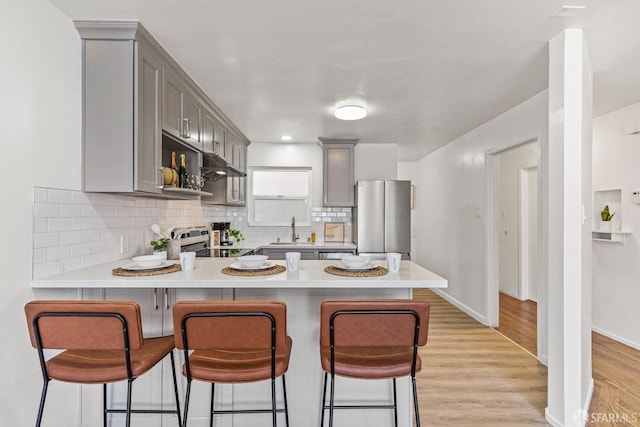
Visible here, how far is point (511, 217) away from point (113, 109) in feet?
18.2

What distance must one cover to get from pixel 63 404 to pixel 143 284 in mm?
878

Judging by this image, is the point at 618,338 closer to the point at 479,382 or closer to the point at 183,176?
the point at 479,382

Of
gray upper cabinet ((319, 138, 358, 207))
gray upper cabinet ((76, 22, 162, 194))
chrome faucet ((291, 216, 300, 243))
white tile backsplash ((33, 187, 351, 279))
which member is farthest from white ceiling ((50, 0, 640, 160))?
chrome faucet ((291, 216, 300, 243))

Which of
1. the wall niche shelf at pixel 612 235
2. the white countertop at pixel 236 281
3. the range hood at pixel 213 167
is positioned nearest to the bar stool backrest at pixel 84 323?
the white countertop at pixel 236 281

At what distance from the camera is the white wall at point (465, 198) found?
11.3 feet

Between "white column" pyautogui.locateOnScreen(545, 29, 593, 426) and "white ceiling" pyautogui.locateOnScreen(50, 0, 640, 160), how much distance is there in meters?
0.24

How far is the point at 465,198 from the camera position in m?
4.68

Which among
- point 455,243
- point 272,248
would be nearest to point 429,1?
point 272,248

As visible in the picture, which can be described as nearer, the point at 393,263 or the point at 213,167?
the point at 393,263

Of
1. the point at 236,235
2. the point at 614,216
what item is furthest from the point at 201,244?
the point at 614,216

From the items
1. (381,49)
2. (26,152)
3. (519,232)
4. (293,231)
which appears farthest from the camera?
(519,232)

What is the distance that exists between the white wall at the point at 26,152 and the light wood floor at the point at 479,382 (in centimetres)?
223

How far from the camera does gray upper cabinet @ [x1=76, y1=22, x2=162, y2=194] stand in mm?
2016

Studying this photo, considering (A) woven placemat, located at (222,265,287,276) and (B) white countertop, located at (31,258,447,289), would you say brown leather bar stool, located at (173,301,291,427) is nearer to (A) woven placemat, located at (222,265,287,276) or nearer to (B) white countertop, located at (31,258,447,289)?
(B) white countertop, located at (31,258,447,289)
